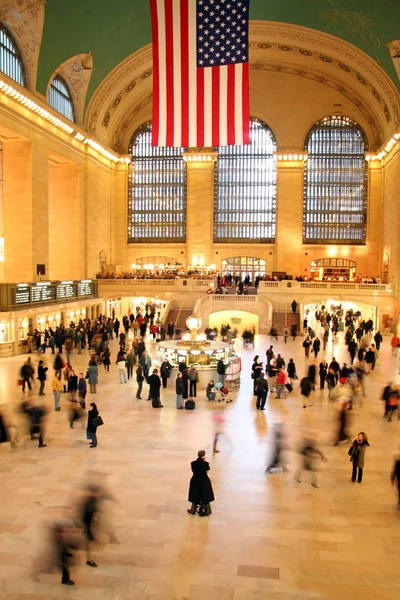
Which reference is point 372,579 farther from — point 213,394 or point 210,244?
point 210,244

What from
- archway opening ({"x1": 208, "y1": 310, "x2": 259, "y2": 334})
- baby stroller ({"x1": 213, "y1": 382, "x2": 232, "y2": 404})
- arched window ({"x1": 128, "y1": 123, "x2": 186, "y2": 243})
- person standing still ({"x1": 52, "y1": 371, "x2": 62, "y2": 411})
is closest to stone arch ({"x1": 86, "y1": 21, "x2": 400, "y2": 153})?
arched window ({"x1": 128, "y1": 123, "x2": 186, "y2": 243})

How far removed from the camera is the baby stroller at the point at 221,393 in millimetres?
13422

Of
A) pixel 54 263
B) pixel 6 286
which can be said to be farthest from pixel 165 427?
pixel 54 263

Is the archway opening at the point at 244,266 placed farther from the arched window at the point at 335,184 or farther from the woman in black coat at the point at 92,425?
the woman in black coat at the point at 92,425

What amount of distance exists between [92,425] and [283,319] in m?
19.8

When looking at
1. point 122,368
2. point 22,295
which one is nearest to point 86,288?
point 22,295

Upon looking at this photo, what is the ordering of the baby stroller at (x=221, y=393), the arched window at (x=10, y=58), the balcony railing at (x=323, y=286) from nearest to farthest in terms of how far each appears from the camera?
the baby stroller at (x=221, y=393) → the arched window at (x=10, y=58) → the balcony railing at (x=323, y=286)

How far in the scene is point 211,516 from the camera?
7191 millimetres

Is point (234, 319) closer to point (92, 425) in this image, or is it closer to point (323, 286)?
point (323, 286)

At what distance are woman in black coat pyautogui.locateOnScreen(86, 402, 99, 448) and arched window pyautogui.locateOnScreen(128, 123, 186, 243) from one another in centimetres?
3064

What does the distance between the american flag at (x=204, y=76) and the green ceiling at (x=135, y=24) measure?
1217cm

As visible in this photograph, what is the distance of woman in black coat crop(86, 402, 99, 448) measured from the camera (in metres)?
9.70

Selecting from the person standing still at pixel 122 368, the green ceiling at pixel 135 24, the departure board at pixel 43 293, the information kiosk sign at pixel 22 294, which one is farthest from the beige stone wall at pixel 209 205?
the person standing still at pixel 122 368

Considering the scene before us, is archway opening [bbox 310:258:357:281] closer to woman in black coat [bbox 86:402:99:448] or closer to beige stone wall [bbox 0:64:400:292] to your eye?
beige stone wall [bbox 0:64:400:292]
